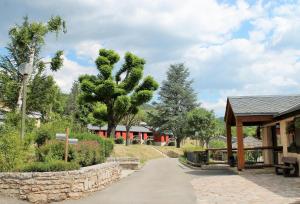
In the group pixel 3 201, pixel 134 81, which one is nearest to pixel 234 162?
pixel 3 201

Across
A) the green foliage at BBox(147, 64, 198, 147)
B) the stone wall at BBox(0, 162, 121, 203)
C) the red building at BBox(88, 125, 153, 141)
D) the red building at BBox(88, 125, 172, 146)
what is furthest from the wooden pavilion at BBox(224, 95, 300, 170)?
the red building at BBox(88, 125, 153, 141)

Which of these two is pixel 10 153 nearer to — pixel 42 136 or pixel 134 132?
pixel 42 136

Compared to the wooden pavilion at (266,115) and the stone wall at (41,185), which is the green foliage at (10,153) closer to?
the stone wall at (41,185)

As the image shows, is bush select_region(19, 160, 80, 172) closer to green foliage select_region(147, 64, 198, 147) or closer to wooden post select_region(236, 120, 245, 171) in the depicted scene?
wooden post select_region(236, 120, 245, 171)

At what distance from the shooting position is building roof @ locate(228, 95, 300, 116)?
17.6 metres

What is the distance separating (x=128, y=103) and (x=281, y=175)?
19624 mm

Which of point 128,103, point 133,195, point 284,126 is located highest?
point 128,103

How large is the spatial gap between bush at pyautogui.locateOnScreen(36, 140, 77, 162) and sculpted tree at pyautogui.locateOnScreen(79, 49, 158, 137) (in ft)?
66.8

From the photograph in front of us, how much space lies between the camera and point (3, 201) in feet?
32.0

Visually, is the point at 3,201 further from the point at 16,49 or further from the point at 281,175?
the point at 16,49

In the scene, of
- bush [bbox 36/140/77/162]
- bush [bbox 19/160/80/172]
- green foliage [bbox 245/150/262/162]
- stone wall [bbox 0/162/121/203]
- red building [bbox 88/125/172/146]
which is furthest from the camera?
red building [bbox 88/125/172/146]

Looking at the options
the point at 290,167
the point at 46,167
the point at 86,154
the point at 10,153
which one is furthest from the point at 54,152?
the point at 290,167

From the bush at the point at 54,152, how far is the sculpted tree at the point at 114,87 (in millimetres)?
20356

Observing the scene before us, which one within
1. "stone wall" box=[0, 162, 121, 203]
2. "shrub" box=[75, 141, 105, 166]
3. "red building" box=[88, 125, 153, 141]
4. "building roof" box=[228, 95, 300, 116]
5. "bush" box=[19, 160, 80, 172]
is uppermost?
"red building" box=[88, 125, 153, 141]
